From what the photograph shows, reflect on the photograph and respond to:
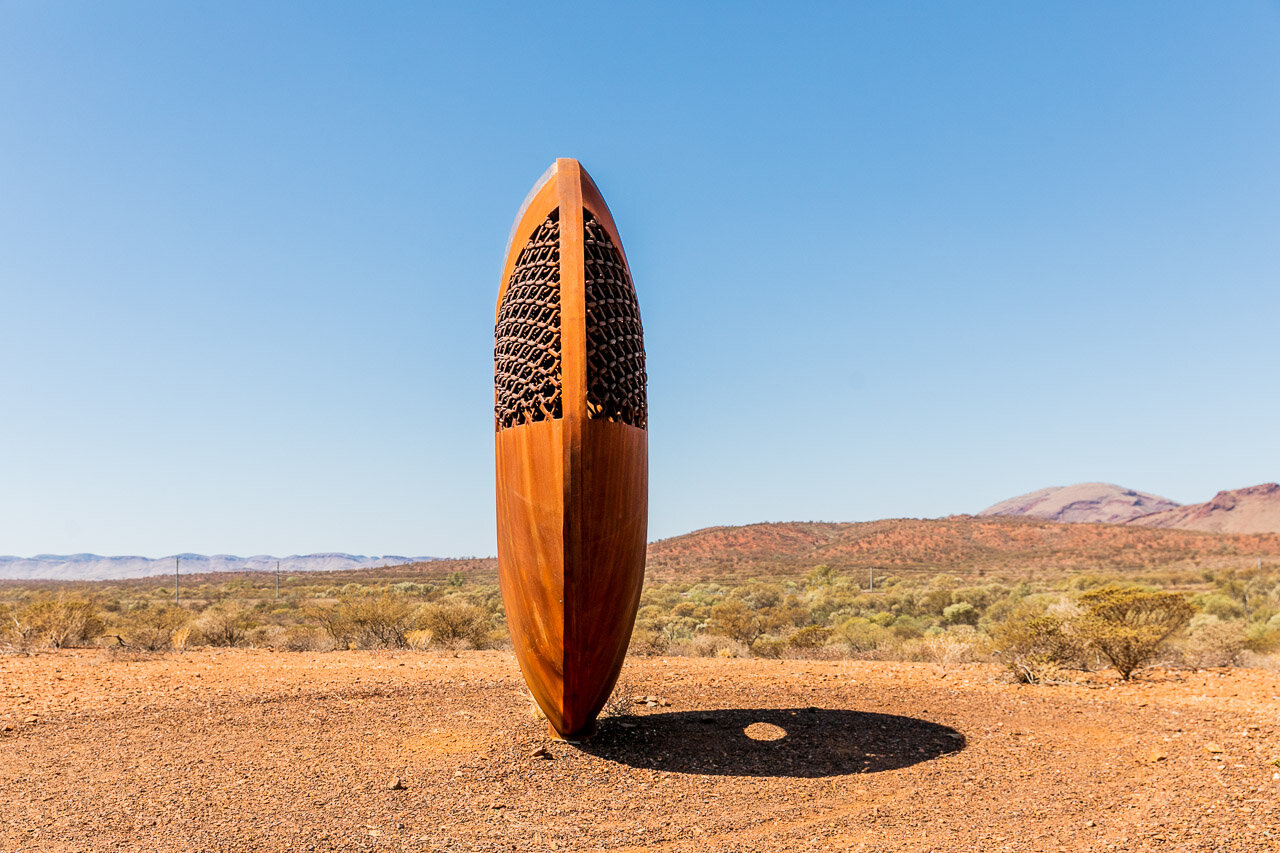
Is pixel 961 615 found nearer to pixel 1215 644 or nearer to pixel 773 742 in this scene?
pixel 1215 644

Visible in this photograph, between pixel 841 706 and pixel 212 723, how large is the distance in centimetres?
620

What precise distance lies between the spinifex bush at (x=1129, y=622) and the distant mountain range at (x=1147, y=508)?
93599 mm

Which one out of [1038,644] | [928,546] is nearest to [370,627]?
[1038,644]

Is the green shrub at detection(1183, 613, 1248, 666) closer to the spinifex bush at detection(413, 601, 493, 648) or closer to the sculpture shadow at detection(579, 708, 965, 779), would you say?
the sculpture shadow at detection(579, 708, 965, 779)

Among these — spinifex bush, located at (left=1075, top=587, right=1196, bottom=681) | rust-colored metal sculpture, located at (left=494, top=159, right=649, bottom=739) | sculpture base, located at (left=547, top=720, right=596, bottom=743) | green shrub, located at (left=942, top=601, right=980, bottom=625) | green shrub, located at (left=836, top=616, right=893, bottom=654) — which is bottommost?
green shrub, located at (left=942, top=601, right=980, bottom=625)

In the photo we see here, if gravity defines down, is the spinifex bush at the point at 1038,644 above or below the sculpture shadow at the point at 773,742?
above

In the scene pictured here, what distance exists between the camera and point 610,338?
643 cm

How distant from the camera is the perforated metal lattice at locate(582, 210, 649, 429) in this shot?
6215mm

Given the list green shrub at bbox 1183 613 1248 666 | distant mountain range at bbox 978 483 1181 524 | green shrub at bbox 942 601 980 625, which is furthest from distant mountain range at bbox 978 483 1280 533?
green shrub at bbox 1183 613 1248 666

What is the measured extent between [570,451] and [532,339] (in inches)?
40.8

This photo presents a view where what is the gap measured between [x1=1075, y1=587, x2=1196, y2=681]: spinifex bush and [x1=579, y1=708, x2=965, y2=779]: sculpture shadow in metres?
4.06

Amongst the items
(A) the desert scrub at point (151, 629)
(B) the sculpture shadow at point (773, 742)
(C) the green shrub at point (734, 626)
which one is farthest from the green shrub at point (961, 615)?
(A) the desert scrub at point (151, 629)

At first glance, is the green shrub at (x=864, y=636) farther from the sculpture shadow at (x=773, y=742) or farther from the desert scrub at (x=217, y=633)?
the desert scrub at (x=217, y=633)

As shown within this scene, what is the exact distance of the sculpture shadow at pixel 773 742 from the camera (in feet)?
20.9
